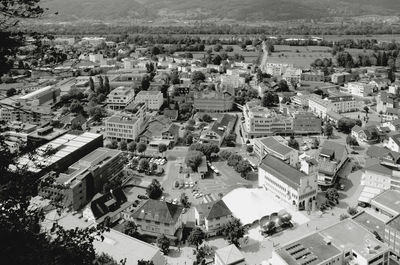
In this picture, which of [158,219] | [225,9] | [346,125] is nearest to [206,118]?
[346,125]

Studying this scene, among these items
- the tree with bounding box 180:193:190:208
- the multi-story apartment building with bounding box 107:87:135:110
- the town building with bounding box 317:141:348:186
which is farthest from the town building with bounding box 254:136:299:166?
the multi-story apartment building with bounding box 107:87:135:110

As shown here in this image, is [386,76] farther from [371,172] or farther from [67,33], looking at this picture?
[67,33]

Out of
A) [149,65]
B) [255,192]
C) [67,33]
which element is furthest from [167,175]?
[67,33]

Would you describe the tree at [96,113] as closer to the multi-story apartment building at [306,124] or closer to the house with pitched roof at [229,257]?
the multi-story apartment building at [306,124]

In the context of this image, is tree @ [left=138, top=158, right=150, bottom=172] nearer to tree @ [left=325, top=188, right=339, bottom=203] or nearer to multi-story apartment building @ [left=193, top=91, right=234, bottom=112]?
tree @ [left=325, top=188, right=339, bottom=203]

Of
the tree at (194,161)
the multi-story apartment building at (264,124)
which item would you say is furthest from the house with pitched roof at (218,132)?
the tree at (194,161)

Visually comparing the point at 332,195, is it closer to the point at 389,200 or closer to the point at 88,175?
the point at 389,200
